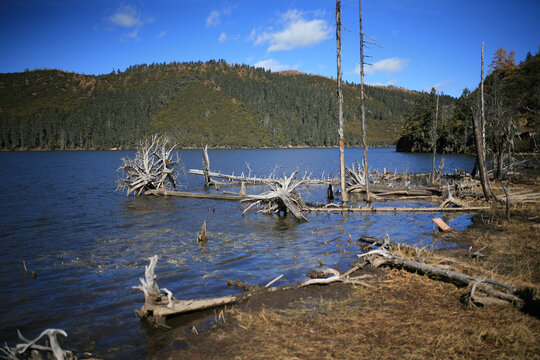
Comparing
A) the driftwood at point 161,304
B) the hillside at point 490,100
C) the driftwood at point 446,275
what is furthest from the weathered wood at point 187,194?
the hillside at point 490,100

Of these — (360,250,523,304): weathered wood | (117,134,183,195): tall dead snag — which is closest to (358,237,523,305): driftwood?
(360,250,523,304): weathered wood

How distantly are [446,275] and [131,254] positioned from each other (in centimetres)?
990

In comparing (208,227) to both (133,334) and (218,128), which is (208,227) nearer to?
(133,334)

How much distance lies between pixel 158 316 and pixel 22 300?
4.18m

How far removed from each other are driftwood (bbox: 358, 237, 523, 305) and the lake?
1153mm

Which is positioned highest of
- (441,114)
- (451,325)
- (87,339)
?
(441,114)


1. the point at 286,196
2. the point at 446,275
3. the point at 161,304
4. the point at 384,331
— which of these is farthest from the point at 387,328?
the point at 286,196

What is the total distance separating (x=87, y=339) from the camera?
6.35m

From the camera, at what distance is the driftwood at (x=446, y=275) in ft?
21.1

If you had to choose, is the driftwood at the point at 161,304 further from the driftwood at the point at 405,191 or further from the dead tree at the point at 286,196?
the driftwood at the point at 405,191

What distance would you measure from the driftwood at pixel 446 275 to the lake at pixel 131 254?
1153 mm

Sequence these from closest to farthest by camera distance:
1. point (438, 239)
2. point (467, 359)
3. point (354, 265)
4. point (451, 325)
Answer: point (467, 359)
point (451, 325)
point (354, 265)
point (438, 239)

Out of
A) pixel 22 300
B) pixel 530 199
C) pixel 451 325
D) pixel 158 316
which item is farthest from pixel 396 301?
pixel 530 199

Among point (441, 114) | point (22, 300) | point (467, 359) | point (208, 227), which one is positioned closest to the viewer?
point (467, 359)
